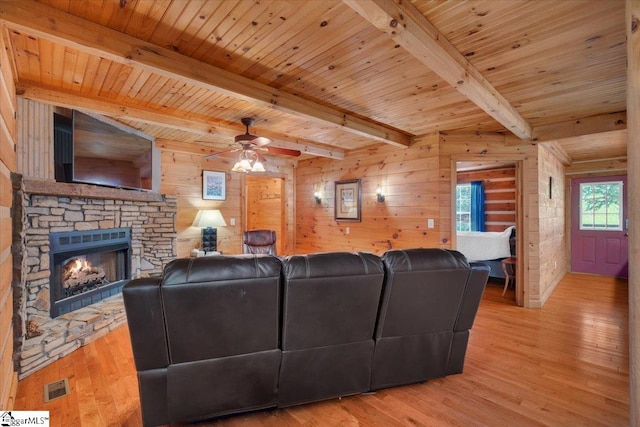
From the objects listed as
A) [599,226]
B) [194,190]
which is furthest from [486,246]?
[194,190]

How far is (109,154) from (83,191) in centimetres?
63

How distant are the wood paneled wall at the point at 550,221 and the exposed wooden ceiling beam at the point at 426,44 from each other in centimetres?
220

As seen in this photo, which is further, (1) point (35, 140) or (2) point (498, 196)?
(2) point (498, 196)

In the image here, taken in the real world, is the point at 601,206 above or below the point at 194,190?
below

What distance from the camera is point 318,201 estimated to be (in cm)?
607

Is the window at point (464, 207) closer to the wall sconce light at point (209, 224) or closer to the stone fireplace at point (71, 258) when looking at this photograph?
the wall sconce light at point (209, 224)

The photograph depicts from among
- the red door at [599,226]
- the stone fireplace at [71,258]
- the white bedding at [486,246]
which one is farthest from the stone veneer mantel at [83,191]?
the red door at [599,226]

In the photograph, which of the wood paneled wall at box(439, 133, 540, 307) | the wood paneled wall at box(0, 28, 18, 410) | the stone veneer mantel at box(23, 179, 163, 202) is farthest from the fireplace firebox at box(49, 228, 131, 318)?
the wood paneled wall at box(439, 133, 540, 307)

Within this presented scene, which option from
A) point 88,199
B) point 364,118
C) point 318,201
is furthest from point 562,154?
point 88,199

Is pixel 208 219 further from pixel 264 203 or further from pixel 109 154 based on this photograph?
pixel 264 203

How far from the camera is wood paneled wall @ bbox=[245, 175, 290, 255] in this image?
24.3 ft

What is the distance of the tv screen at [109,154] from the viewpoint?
3080 mm

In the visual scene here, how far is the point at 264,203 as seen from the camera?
776 cm

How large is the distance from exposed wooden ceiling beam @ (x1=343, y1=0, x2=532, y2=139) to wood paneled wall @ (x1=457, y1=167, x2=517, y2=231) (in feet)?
15.0
